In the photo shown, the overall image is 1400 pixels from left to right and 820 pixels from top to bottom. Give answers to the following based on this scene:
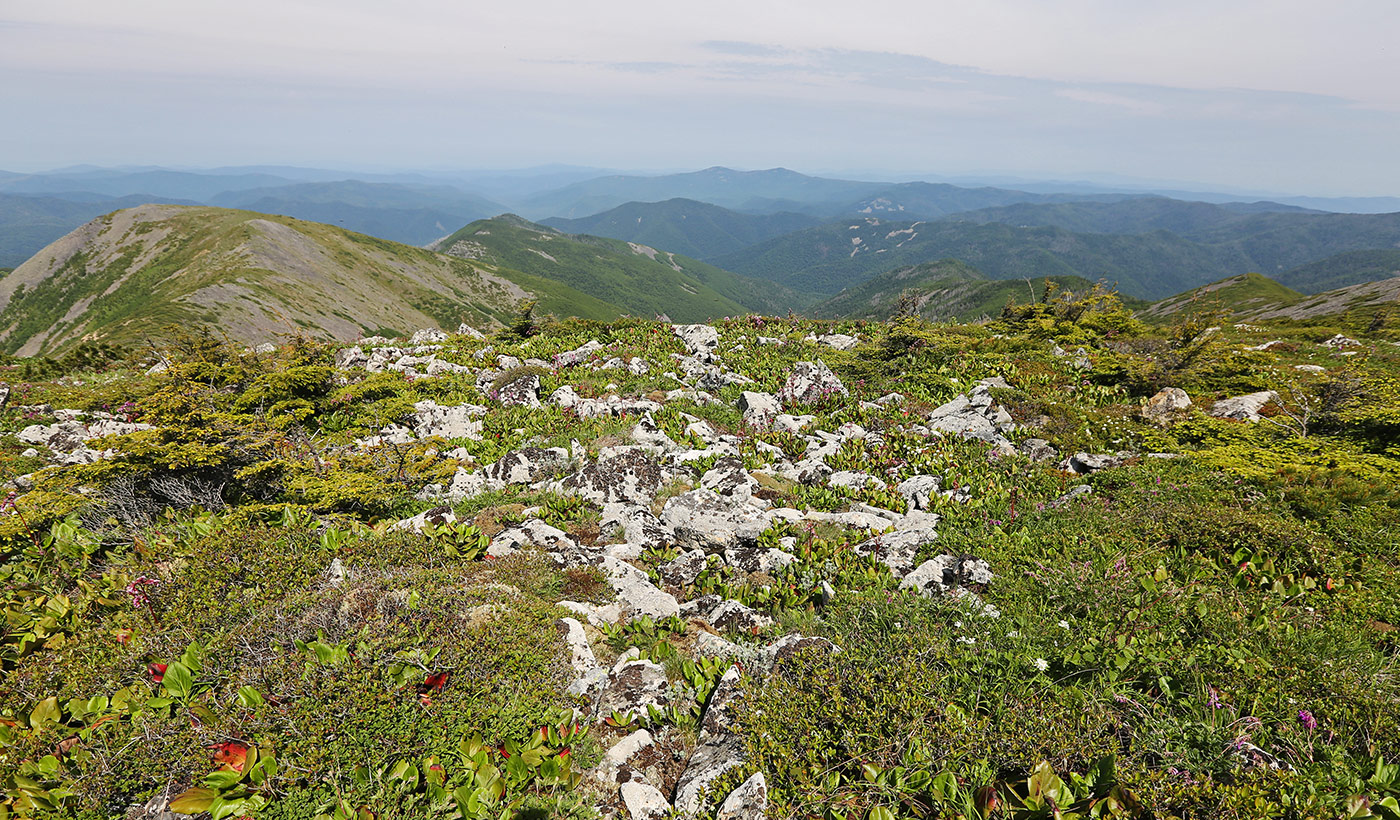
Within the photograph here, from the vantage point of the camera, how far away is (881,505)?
10.2 m

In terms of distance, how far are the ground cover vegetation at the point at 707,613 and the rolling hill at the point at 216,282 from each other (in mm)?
98866

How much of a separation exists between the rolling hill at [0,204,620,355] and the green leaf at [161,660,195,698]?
340ft

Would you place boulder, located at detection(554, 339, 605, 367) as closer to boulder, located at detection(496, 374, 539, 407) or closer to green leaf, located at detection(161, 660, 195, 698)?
boulder, located at detection(496, 374, 539, 407)

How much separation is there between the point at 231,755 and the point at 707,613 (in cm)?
484

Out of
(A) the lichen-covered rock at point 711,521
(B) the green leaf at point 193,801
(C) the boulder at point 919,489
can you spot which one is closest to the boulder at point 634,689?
(A) the lichen-covered rock at point 711,521

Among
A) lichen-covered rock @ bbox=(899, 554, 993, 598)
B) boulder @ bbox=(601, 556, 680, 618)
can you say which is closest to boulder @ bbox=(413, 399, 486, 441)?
boulder @ bbox=(601, 556, 680, 618)

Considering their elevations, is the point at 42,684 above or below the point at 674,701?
above

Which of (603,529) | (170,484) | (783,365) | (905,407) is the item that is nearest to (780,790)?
(603,529)

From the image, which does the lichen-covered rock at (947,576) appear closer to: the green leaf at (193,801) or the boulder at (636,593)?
the boulder at (636,593)

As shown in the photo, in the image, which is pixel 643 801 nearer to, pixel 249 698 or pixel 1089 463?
pixel 249 698

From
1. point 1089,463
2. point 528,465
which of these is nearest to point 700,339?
point 528,465

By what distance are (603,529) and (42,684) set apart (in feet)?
20.3

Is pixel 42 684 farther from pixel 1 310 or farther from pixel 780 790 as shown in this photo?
pixel 1 310

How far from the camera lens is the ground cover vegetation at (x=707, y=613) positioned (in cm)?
424
